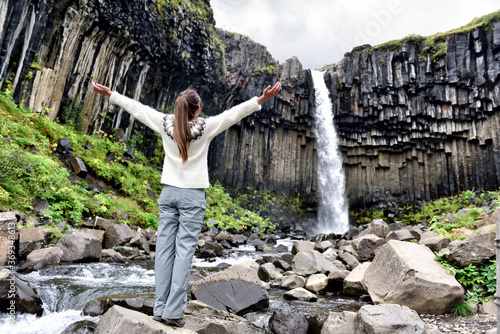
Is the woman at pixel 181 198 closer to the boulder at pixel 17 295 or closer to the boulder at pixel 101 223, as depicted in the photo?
the boulder at pixel 17 295

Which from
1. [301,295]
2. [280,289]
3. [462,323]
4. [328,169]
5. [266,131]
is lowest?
[280,289]

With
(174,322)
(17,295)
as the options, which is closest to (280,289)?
(174,322)

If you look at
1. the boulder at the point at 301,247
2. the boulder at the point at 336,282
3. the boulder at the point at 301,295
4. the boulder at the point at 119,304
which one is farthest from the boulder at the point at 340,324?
the boulder at the point at 301,247

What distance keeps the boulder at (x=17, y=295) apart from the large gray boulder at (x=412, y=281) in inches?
217

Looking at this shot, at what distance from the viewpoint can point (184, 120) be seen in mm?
3160

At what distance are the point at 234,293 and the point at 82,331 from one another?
234 centimetres

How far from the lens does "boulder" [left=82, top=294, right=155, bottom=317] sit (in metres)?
4.61

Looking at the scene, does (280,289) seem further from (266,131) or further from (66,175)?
(266,131)

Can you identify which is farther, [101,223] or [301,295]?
[101,223]

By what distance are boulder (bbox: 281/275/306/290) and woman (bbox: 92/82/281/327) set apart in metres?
5.01

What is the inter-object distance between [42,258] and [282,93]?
2525 cm

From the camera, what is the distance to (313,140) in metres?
31.6

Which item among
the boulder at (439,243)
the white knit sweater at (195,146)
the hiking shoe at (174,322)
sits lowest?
the hiking shoe at (174,322)

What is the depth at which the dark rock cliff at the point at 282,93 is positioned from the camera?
1595 cm
